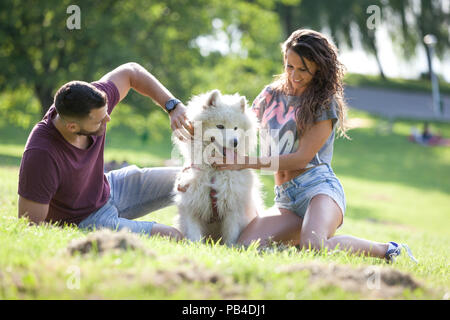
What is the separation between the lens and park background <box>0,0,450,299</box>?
254 centimetres

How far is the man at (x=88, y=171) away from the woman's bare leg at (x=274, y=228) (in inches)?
27.5

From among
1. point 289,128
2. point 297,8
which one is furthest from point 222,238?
point 297,8

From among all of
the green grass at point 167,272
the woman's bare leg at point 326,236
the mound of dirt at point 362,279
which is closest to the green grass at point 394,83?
the woman's bare leg at point 326,236

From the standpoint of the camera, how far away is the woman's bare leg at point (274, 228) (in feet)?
14.4

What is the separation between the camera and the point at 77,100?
11.5 feet

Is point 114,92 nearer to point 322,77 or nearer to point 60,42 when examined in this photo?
point 322,77

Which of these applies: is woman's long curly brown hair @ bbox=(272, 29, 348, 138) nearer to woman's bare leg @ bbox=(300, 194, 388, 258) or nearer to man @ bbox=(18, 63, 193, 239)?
woman's bare leg @ bbox=(300, 194, 388, 258)

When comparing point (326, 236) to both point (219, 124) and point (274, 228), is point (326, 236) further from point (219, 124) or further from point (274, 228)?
point (219, 124)

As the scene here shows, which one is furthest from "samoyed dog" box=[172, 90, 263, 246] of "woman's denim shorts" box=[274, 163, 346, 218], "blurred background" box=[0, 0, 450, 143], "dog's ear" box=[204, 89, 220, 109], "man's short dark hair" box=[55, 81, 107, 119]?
"blurred background" box=[0, 0, 450, 143]

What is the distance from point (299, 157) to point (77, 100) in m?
2.04

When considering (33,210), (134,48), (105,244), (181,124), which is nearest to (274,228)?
(181,124)

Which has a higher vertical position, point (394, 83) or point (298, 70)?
point (394, 83)

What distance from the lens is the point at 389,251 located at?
4.12 m

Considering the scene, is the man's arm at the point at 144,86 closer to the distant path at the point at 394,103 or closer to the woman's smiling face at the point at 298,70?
the woman's smiling face at the point at 298,70
